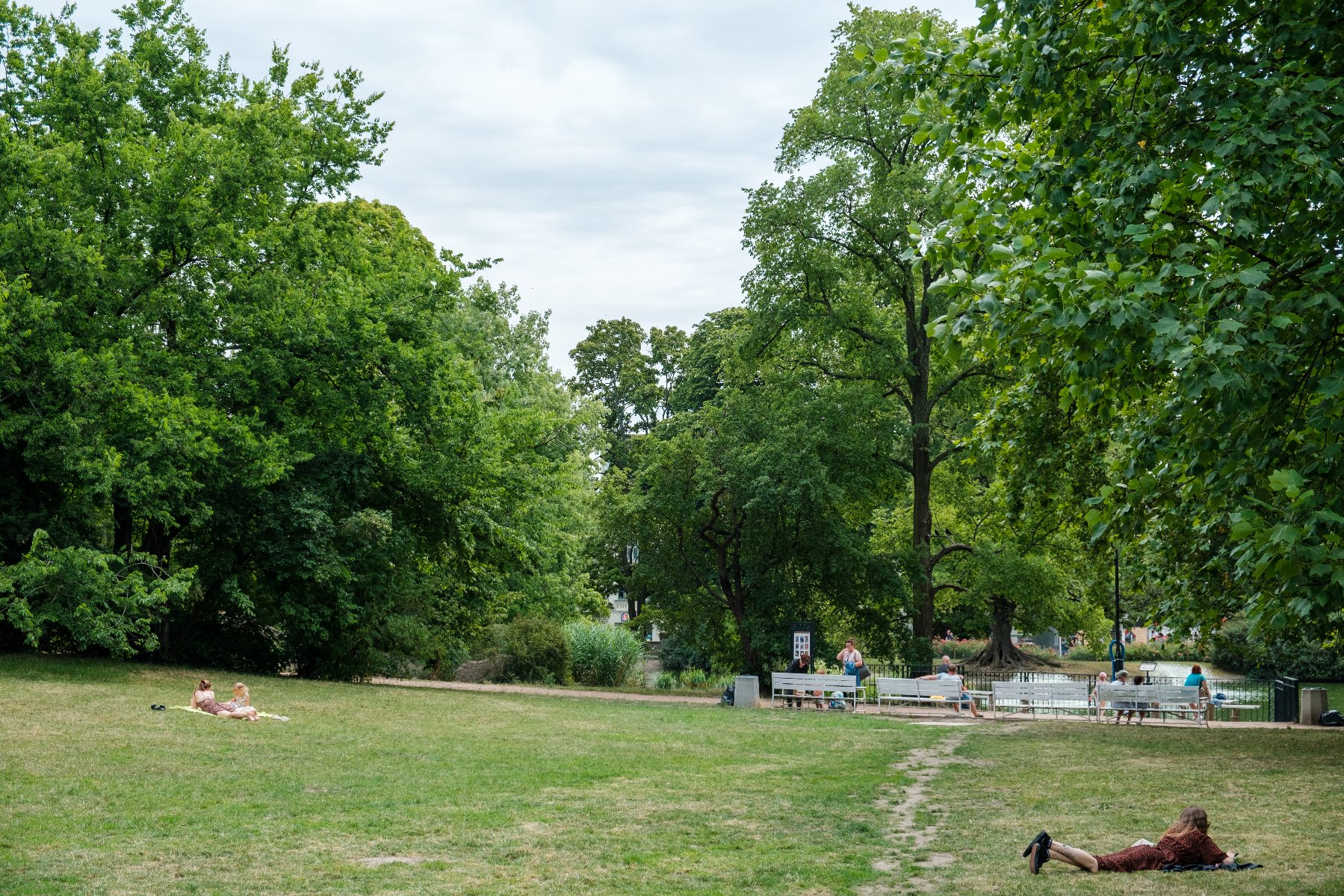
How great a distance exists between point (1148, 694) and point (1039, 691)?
89.7 inches

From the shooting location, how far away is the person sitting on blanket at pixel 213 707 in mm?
17562

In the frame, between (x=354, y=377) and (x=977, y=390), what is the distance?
15.7 meters

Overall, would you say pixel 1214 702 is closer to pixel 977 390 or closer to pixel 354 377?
pixel 977 390

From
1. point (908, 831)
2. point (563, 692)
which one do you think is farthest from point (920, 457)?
point (908, 831)

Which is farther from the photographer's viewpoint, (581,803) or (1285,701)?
(1285,701)

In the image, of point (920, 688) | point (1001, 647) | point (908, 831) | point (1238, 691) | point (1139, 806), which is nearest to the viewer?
point (908, 831)

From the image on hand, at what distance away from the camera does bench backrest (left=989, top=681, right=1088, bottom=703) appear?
24641 millimetres

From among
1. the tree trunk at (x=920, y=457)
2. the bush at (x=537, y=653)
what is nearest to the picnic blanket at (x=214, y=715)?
the bush at (x=537, y=653)

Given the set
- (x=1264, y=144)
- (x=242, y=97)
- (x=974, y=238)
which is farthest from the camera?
(x=242, y=97)

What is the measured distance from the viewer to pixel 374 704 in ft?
70.5

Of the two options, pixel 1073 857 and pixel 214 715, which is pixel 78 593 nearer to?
pixel 214 715

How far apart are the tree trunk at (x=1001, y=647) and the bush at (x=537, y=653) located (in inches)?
765

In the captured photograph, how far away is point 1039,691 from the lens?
982 inches

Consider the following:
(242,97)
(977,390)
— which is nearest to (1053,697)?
(977,390)
